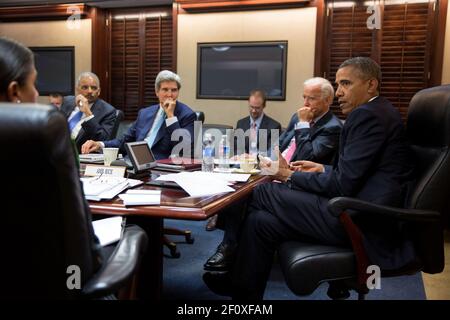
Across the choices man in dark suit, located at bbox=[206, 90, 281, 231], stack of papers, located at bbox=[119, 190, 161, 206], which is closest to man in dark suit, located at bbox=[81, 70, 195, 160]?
man in dark suit, located at bbox=[206, 90, 281, 231]

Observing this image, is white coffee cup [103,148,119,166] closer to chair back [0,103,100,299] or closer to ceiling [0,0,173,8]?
chair back [0,103,100,299]

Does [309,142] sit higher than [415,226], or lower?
higher

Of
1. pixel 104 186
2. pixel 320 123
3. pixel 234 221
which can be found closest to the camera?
pixel 104 186

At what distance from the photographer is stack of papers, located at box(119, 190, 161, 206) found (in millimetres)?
1376

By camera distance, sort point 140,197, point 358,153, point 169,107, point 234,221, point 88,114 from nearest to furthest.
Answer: point 140,197
point 358,153
point 234,221
point 169,107
point 88,114

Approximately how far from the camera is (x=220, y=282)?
82.2 inches

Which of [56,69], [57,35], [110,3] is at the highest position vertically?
[110,3]

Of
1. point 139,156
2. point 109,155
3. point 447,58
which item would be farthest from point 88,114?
point 447,58

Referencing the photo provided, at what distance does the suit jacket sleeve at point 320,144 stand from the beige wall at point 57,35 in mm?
3641

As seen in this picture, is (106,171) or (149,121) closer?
(106,171)

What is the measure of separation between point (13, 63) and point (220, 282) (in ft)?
4.86

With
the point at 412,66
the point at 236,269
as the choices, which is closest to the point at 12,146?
the point at 236,269

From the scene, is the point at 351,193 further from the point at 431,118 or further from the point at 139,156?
the point at 139,156

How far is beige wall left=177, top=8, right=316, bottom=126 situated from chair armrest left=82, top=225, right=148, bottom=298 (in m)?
3.56
